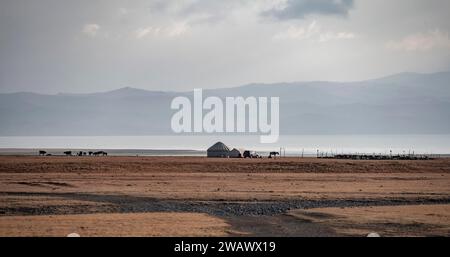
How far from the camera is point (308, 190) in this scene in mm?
48312

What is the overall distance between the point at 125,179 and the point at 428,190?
1042 inches

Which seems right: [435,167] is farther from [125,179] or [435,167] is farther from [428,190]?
[125,179]

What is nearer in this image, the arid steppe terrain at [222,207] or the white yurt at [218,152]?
the arid steppe terrain at [222,207]

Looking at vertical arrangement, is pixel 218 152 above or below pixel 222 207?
above

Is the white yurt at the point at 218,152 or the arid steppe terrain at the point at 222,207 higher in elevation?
the white yurt at the point at 218,152

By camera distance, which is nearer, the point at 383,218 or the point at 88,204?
the point at 383,218

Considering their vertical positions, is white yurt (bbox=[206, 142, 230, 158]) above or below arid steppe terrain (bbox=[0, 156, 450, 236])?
above

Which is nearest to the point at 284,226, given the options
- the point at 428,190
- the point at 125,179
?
the point at 428,190

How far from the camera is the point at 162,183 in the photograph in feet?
178

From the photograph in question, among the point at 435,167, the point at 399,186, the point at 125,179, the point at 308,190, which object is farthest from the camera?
the point at 435,167

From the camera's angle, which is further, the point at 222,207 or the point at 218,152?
the point at 218,152

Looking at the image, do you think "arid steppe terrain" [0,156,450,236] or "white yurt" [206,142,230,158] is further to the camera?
"white yurt" [206,142,230,158]
